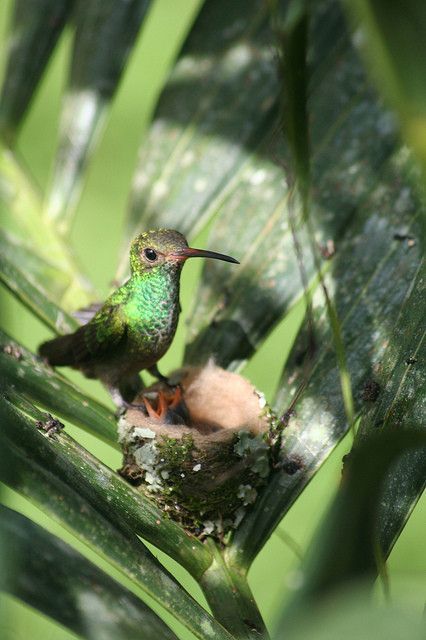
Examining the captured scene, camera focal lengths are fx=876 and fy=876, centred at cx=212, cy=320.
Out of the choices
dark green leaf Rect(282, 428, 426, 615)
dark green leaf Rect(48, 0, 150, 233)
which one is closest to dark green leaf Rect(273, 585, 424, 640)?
dark green leaf Rect(282, 428, 426, 615)

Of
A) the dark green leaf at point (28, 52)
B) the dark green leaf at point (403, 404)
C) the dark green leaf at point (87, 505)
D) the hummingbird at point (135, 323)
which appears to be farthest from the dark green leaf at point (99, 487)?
the dark green leaf at point (28, 52)

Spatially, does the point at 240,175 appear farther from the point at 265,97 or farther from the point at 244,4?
the point at 244,4

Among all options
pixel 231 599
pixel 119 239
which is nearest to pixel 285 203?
pixel 231 599

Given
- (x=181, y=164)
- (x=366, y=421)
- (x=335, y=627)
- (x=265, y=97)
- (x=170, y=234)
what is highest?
(x=265, y=97)

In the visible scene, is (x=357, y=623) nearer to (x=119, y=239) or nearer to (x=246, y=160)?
(x=246, y=160)

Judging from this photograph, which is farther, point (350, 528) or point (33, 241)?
point (33, 241)

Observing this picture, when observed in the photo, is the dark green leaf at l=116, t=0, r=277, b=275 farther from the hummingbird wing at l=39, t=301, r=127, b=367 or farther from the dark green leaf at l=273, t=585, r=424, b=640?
the dark green leaf at l=273, t=585, r=424, b=640

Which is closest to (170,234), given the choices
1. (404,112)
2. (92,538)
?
(92,538)
